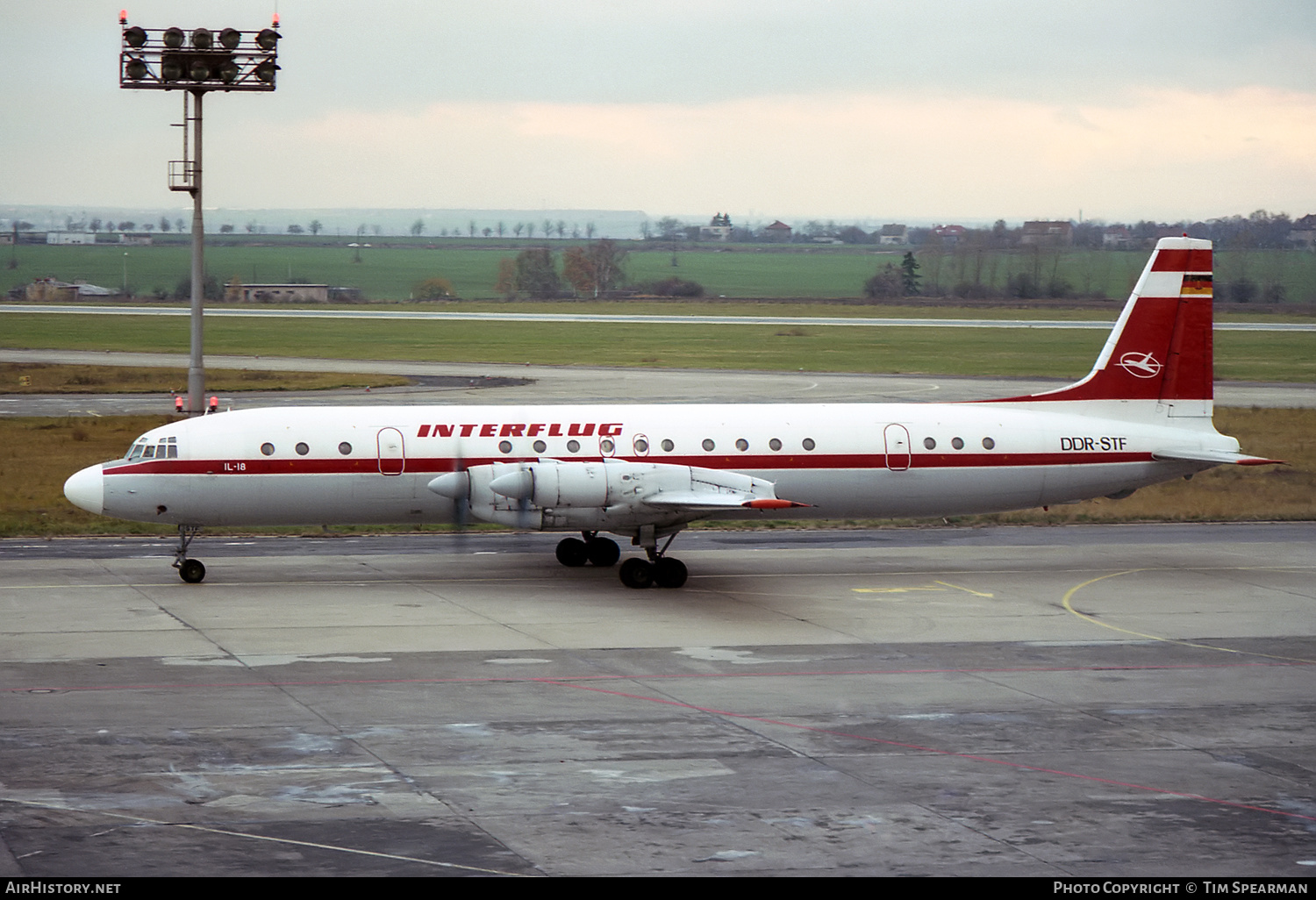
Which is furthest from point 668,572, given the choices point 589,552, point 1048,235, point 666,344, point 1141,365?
point 1048,235

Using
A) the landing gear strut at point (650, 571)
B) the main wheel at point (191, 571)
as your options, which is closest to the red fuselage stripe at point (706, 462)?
the landing gear strut at point (650, 571)

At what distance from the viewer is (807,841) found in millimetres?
14055

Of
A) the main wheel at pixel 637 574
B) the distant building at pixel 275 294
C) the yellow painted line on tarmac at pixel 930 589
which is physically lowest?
the yellow painted line on tarmac at pixel 930 589

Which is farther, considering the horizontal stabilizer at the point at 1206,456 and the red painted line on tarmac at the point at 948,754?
the horizontal stabilizer at the point at 1206,456

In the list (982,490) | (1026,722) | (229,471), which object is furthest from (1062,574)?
(229,471)

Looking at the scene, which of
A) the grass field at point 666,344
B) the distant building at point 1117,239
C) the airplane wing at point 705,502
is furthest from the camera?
the distant building at point 1117,239

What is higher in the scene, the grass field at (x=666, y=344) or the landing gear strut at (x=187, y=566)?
the grass field at (x=666, y=344)

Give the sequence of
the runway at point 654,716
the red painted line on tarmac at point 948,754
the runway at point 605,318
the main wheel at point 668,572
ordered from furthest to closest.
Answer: the runway at point 605,318 < the main wheel at point 668,572 < the red painted line on tarmac at point 948,754 < the runway at point 654,716

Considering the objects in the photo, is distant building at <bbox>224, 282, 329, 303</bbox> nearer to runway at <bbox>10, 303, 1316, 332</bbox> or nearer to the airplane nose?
runway at <bbox>10, 303, 1316, 332</bbox>

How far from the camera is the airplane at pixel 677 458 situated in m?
27.2

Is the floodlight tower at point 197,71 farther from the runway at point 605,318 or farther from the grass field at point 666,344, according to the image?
the runway at point 605,318

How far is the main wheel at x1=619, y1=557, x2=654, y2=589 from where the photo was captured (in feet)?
90.4

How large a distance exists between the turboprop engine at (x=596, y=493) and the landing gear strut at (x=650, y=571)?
354mm

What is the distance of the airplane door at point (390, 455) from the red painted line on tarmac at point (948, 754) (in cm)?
841
